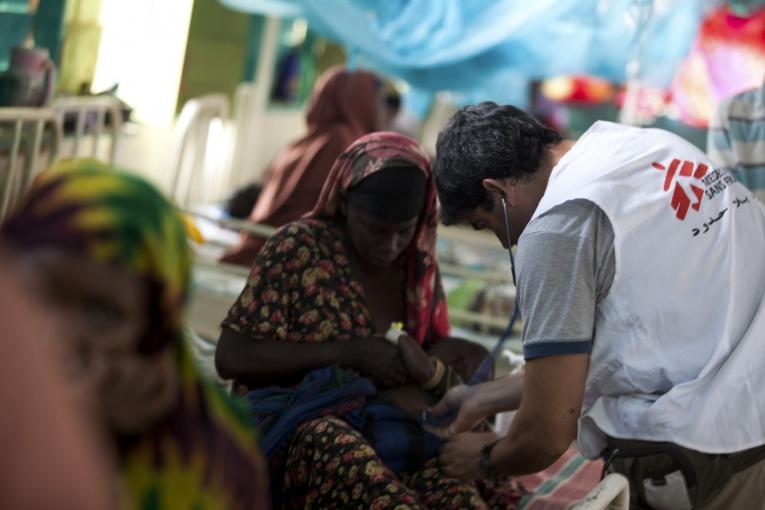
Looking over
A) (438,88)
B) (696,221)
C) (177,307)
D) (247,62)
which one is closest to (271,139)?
(247,62)

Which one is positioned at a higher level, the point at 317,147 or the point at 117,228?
the point at 117,228

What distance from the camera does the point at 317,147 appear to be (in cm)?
570

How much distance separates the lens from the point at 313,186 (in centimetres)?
552

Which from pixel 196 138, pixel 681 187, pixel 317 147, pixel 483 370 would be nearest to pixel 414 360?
pixel 483 370

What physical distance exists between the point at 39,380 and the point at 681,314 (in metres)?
1.53

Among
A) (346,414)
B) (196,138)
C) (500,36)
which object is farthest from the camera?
(196,138)

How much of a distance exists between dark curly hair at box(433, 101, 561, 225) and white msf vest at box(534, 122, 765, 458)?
89mm

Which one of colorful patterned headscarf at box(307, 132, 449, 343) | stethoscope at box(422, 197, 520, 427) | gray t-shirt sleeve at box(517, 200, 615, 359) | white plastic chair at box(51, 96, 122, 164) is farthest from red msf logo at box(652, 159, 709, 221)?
white plastic chair at box(51, 96, 122, 164)

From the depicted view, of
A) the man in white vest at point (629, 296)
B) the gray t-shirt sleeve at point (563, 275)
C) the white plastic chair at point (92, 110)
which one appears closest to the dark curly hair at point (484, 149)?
the man in white vest at point (629, 296)

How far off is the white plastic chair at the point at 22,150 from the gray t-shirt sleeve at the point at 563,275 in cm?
222

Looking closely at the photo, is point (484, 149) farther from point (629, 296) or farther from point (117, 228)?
point (117, 228)

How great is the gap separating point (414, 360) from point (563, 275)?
0.75m

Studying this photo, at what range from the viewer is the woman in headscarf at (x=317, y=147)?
17.7 ft

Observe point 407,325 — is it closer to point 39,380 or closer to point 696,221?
point 696,221
